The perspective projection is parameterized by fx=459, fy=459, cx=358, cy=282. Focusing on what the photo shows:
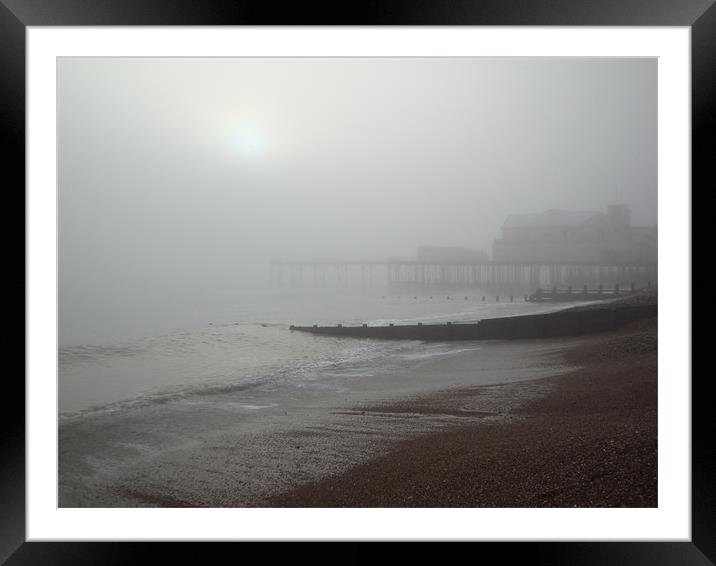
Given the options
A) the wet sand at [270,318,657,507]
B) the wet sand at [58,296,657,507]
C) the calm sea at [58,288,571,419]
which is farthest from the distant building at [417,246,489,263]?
the wet sand at [270,318,657,507]

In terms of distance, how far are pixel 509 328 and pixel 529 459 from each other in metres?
2.00

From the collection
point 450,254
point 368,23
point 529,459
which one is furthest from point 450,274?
point 368,23

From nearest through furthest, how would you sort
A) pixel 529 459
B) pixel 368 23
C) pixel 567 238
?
pixel 368 23 < pixel 529 459 < pixel 567 238

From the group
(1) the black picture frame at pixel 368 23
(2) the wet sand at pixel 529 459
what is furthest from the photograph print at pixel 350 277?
(1) the black picture frame at pixel 368 23

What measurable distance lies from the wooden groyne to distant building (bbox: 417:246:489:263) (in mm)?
864

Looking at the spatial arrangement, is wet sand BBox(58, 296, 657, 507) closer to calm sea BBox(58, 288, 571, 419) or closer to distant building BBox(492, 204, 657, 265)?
calm sea BBox(58, 288, 571, 419)

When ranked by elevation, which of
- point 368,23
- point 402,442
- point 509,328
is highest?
point 368,23

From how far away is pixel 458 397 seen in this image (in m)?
3.68

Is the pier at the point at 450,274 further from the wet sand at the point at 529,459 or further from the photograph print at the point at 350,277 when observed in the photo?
the wet sand at the point at 529,459

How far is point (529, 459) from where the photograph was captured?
2646 millimetres

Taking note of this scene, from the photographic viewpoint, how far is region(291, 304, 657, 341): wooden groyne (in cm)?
421

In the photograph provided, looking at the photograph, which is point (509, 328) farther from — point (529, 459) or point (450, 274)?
point (529, 459)

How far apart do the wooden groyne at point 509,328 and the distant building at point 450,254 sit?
864 mm

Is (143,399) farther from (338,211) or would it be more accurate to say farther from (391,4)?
(391,4)
